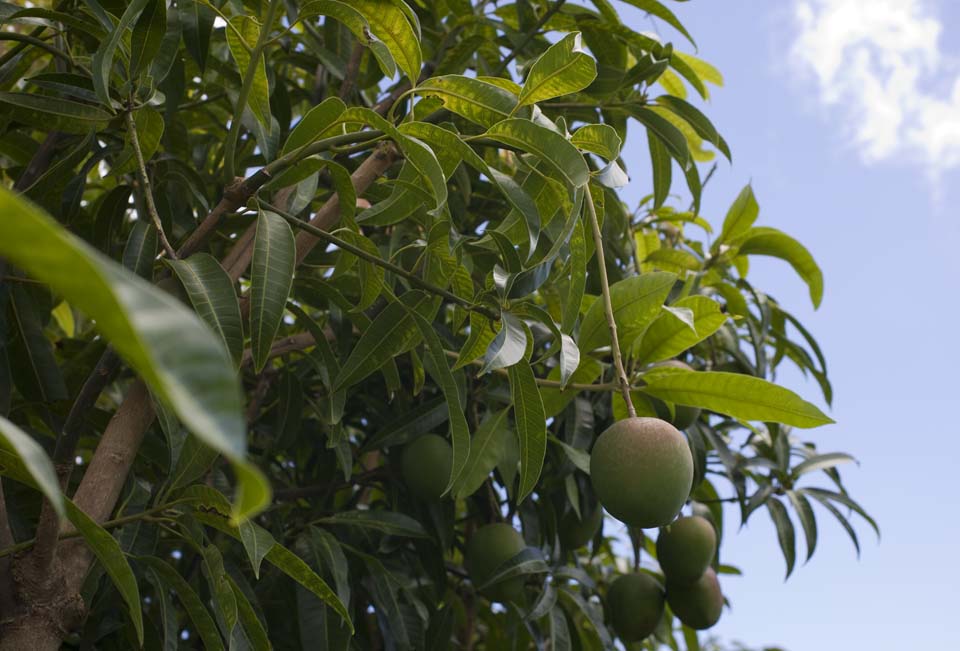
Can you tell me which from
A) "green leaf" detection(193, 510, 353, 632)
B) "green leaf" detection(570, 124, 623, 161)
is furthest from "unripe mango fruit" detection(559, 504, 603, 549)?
"green leaf" detection(570, 124, 623, 161)

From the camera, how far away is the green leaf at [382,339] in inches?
38.1

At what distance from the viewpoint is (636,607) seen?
4.95 feet

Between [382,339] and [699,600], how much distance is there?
2.68 ft

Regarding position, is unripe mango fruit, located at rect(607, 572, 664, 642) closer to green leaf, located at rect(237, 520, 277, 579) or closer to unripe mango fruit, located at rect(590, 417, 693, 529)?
unripe mango fruit, located at rect(590, 417, 693, 529)

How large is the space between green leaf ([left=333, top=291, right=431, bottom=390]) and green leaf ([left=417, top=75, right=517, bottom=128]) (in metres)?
0.22

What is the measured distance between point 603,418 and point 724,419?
0.44 metres

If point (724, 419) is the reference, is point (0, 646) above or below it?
below

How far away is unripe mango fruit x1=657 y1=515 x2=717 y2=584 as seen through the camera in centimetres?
138

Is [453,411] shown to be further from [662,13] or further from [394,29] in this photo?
[662,13]

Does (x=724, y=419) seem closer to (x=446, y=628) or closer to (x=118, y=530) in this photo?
(x=446, y=628)

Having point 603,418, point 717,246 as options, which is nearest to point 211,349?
point 603,418

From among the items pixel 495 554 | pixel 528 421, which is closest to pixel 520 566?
pixel 495 554

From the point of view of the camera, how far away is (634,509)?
90 cm

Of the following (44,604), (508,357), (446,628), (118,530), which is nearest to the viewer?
(508,357)
